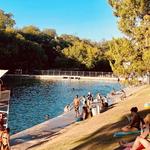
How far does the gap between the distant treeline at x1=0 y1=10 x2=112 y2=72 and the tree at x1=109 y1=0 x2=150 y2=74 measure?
85434 mm

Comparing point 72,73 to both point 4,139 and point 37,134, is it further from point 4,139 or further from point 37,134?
point 4,139

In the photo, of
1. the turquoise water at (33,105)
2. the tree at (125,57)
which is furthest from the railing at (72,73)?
the tree at (125,57)

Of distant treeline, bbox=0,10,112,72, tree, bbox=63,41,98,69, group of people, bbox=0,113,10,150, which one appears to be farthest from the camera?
tree, bbox=63,41,98,69

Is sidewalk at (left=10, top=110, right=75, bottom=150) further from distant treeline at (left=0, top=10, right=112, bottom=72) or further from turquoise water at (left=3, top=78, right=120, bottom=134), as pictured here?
distant treeline at (left=0, top=10, right=112, bottom=72)

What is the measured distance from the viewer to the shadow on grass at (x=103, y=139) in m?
18.9

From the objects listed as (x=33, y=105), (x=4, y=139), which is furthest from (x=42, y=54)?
(x=4, y=139)

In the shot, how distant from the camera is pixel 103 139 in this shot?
2027cm

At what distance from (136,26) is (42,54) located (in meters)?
93.1

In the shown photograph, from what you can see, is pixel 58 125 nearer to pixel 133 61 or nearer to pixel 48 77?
pixel 133 61

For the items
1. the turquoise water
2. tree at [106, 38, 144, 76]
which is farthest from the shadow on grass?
tree at [106, 38, 144, 76]

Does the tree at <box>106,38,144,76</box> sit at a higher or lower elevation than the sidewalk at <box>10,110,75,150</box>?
higher

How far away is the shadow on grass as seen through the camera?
18.9 meters

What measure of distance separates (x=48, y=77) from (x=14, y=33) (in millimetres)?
19650

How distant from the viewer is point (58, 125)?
3422 centimetres
